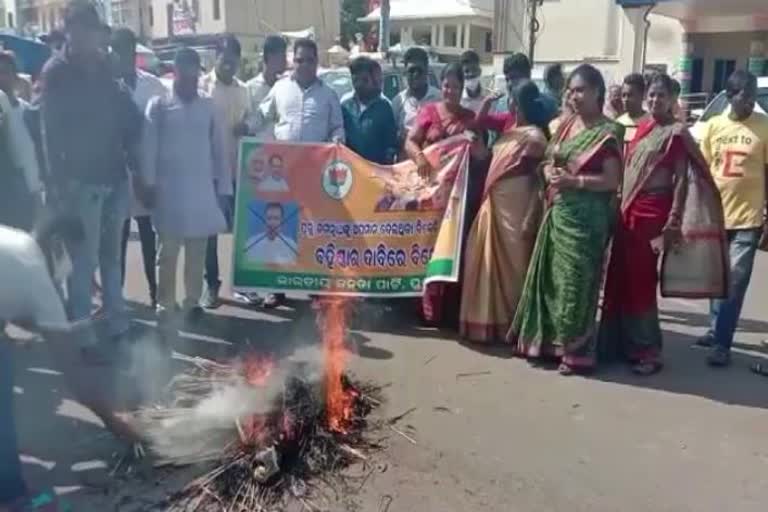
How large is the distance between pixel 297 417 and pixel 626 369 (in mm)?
2370

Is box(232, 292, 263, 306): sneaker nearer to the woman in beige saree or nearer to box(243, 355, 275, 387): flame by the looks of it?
box(243, 355, 275, 387): flame

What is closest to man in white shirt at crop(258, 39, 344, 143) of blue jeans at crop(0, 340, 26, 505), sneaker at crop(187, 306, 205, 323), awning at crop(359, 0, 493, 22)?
sneaker at crop(187, 306, 205, 323)

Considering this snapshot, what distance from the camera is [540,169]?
528 centimetres

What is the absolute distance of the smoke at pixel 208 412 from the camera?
3.73m

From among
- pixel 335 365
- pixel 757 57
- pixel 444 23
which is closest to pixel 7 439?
pixel 335 365

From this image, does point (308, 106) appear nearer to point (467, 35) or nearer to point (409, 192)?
point (409, 192)

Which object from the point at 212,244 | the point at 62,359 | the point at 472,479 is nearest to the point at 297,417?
the point at 472,479

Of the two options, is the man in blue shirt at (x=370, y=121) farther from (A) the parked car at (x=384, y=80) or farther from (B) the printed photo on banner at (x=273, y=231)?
(A) the parked car at (x=384, y=80)

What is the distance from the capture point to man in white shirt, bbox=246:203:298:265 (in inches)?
235

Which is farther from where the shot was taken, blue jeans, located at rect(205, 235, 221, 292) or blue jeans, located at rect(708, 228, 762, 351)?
blue jeans, located at rect(205, 235, 221, 292)

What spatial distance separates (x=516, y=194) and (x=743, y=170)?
1458 millimetres

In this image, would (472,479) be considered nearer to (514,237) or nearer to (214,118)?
(514,237)

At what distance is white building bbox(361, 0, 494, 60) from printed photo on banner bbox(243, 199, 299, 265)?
29575 millimetres

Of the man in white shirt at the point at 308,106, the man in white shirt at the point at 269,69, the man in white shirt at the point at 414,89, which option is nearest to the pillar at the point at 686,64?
the man in white shirt at the point at 414,89
